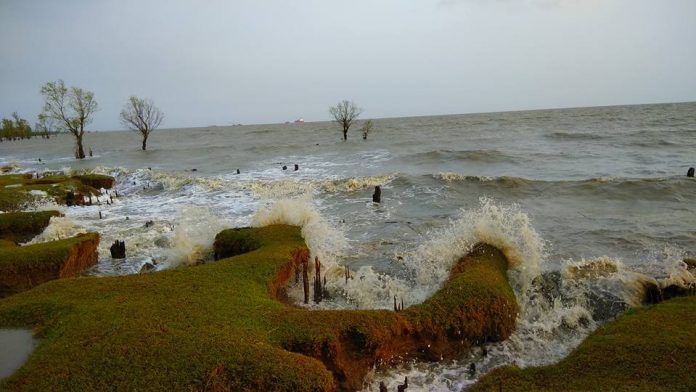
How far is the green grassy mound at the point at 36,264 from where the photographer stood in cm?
1081

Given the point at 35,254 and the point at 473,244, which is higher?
the point at 35,254

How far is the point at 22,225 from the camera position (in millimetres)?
16578

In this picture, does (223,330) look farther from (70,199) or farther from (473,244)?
(70,199)

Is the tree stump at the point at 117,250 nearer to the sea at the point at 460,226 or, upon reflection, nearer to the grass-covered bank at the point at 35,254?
the sea at the point at 460,226

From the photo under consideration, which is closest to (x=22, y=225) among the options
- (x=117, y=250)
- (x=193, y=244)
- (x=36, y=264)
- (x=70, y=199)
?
(x=117, y=250)

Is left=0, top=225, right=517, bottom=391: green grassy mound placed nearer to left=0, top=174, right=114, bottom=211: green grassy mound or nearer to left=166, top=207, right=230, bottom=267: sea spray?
left=166, top=207, right=230, bottom=267: sea spray

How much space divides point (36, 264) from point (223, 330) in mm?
7670

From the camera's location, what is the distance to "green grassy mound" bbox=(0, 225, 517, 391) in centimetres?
567

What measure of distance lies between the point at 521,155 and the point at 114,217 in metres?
33.1

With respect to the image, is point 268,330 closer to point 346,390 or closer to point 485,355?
point 346,390

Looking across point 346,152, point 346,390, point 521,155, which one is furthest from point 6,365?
point 346,152

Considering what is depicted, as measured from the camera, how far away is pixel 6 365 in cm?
638

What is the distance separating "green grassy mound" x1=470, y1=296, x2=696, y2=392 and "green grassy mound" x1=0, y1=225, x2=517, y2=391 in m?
1.80

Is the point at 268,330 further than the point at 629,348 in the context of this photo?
Yes
